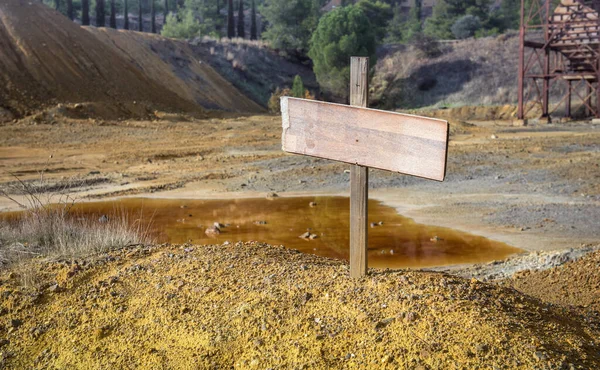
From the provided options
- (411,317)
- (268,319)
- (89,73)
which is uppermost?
(89,73)

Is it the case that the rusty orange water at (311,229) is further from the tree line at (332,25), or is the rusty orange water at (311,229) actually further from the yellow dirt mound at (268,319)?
the tree line at (332,25)

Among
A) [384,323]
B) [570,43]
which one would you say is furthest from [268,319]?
[570,43]

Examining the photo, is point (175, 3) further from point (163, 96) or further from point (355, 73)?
point (355, 73)

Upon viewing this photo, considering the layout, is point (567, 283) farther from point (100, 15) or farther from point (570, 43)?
point (100, 15)

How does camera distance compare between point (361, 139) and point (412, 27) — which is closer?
point (361, 139)

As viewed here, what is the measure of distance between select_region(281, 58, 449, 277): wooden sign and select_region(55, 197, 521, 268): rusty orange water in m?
5.15

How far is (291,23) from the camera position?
6306 cm

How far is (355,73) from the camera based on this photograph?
5.70 meters

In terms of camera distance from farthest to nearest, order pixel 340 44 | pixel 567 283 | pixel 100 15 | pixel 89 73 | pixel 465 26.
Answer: pixel 465 26 < pixel 100 15 < pixel 340 44 < pixel 89 73 < pixel 567 283

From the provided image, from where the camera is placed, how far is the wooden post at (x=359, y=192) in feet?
18.6

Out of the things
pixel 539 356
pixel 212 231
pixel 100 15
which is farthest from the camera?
pixel 100 15

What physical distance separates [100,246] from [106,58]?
113 ft

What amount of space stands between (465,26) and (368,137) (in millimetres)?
63615

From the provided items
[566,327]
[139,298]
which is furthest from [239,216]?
[566,327]
